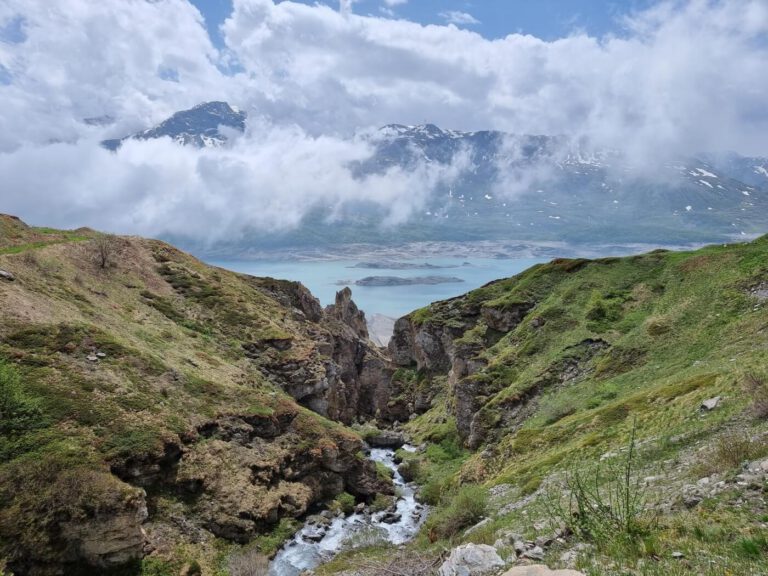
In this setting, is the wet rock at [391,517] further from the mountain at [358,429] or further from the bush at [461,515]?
the bush at [461,515]

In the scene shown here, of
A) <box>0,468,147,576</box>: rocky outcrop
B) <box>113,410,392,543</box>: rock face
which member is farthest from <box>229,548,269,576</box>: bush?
<box>0,468,147,576</box>: rocky outcrop

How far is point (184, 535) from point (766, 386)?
37060 millimetres

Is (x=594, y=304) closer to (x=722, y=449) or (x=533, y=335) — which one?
(x=533, y=335)

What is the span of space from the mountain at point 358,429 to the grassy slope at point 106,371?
0.61 ft

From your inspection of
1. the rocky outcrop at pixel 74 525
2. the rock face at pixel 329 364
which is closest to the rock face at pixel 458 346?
the rock face at pixel 329 364

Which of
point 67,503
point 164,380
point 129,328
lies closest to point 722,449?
point 67,503

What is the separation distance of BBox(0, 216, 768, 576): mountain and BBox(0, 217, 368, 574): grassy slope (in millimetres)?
187

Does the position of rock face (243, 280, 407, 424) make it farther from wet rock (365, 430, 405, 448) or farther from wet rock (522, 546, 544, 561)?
wet rock (522, 546, 544, 561)

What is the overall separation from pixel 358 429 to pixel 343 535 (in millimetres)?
39848

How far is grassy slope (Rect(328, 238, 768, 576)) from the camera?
11.7 metres

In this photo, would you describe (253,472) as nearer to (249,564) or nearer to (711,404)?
(249,564)

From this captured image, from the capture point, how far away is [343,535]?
42969mm

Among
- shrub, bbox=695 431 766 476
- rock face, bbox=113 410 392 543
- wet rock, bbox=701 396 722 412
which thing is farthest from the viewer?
rock face, bbox=113 410 392 543

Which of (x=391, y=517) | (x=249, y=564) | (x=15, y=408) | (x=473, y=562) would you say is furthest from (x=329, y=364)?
(x=473, y=562)
